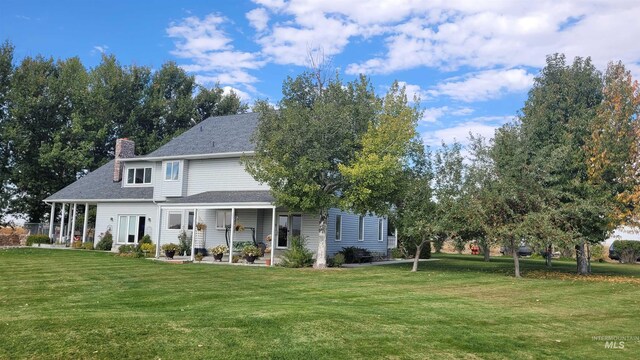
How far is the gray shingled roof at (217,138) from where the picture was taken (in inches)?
1118

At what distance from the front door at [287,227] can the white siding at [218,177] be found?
6.36ft

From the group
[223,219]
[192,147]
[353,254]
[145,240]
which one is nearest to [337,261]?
[353,254]

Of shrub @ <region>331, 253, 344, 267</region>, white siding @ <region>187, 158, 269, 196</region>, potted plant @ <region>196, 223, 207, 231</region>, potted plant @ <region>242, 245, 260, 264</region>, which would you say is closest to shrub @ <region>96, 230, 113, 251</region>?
white siding @ <region>187, 158, 269, 196</region>

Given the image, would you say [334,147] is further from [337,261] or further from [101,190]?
[101,190]

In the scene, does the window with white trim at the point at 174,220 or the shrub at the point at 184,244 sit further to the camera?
the window with white trim at the point at 174,220

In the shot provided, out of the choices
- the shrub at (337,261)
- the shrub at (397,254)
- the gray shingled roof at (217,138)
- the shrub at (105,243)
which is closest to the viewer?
the shrub at (337,261)

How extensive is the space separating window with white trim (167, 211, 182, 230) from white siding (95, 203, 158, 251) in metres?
1.82

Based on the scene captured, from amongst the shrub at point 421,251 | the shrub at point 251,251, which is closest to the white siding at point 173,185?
the shrub at point 251,251

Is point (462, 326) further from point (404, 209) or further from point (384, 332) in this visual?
point (404, 209)

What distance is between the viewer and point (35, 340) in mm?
7336

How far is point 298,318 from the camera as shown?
→ 9516 millimetres

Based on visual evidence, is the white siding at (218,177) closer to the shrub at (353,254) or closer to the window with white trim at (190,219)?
the window with white trim at (190,219)

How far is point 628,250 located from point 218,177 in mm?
32573

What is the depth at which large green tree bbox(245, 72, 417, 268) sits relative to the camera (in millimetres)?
21500
